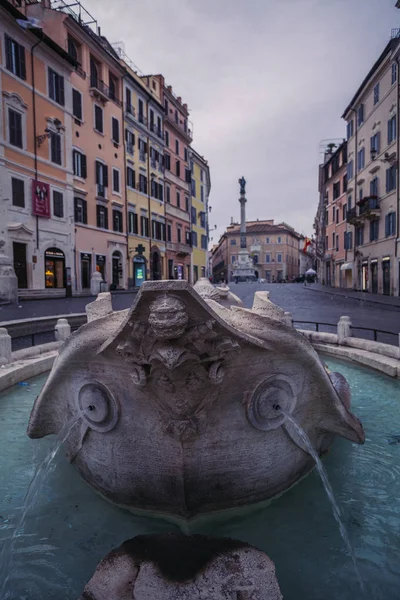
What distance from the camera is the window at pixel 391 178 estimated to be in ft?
78.3

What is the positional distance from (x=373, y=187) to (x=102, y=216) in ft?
64.3

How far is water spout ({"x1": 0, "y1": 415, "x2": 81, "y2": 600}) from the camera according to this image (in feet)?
7.43

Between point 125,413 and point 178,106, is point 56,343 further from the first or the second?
point 178,106

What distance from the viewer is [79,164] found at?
25.6 metres

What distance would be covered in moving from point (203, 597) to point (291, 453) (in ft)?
3.62

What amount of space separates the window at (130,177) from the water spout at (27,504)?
1211 inches

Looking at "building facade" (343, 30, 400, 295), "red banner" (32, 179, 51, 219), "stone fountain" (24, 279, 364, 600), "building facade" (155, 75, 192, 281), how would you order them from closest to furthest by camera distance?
1. "stone fountain" (24, 279, 364, 600)
2. "red banner" (32, 179, 51, 219)
3. "building facade" (343, 30, 400, 295)
4. "building facade" (155, 75, 192, 281)

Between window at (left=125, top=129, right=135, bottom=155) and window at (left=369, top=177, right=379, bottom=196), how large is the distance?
19.0 meters

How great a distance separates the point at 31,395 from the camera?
525cm

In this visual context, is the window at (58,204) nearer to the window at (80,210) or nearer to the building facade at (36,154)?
the building facade at (36,154)

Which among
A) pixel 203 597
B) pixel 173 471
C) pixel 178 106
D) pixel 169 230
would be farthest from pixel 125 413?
pixel 178 106

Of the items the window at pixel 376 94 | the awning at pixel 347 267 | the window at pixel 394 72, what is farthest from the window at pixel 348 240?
the window at pixel 394 72

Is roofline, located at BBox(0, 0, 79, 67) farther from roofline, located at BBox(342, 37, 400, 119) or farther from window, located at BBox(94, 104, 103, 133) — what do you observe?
roofline, located at BBox(342, 37, 400, 119)

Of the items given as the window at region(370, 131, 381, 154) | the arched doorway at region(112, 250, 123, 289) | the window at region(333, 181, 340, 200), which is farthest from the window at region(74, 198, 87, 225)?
the window at region(333, 181, 340, 200)
